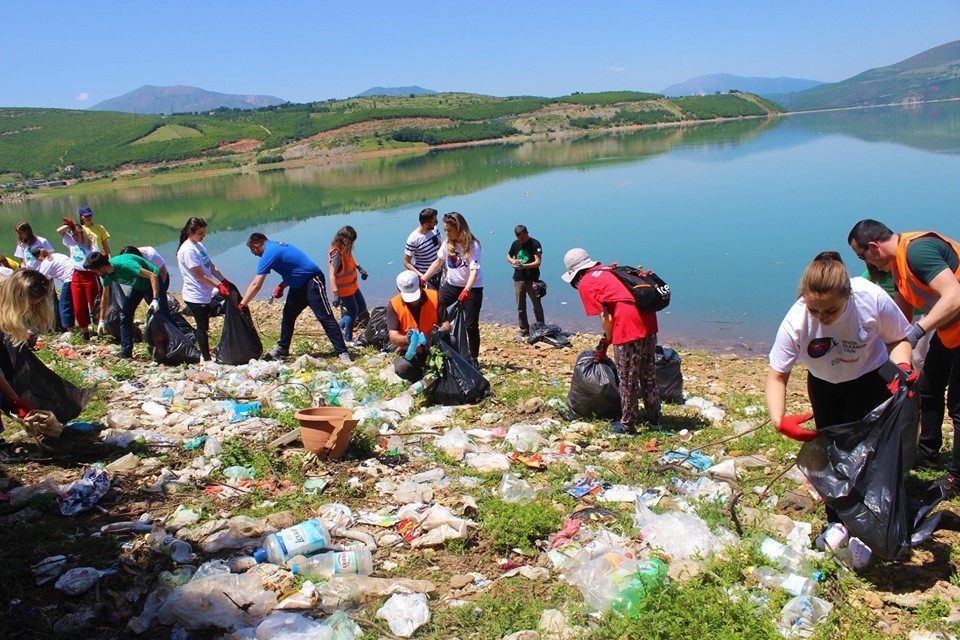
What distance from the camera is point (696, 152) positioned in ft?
156

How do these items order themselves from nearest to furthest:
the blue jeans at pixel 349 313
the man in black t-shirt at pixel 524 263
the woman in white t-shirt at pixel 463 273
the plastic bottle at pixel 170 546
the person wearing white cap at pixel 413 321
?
the plastic bottle at pixel 170 546
the person wearing white cap at pixel 413 321
the woman in white t-shirt at pixel 463 273
the blue jeans at pixel 349 313
the man in black t-shirt at pixel 524 263

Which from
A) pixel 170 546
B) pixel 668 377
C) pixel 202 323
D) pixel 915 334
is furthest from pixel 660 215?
pixel 170 546

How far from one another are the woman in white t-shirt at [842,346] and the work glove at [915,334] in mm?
102

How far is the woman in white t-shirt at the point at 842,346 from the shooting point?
338 cm

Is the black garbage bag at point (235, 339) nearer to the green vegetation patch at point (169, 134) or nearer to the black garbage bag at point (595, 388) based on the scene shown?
the black garbage bag at point (595, 388)

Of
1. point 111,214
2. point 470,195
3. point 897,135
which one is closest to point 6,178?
point 111,214

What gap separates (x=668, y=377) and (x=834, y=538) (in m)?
3.18

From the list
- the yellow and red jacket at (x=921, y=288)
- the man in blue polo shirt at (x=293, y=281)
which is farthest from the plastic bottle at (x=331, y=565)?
the man in blue polo shirt at (x=293, y=281)

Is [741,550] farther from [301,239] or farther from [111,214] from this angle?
[111,214]

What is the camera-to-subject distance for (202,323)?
8.69 meters

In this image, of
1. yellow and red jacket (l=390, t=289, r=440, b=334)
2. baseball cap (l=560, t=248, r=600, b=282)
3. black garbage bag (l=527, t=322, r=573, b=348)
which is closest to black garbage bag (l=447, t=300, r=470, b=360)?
yellow and red jacket (l=390, t=289, r=440, b=334)

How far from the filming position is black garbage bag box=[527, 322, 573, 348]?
10305 millimetres

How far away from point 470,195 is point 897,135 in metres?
33.0

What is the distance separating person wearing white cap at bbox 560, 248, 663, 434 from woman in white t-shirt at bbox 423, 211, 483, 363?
212 centimetres
